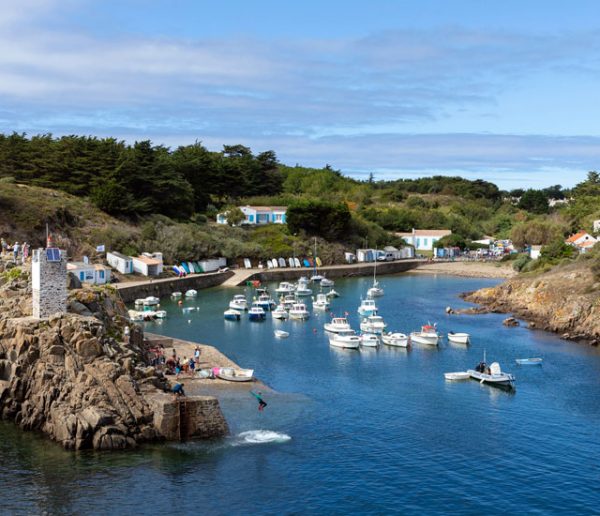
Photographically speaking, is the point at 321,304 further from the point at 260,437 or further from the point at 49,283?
the point at 260,437

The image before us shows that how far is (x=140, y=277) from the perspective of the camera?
8494 centimetres

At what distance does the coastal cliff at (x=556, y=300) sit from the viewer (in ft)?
201

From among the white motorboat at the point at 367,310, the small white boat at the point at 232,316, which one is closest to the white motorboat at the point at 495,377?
the white motorboat at the point at 367,310

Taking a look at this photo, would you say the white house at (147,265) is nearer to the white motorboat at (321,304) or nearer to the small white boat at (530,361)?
the white motorboat at (321,304)

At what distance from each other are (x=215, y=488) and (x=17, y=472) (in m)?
7.73

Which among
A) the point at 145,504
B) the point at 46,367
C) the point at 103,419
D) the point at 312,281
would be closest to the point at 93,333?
the point at 46,367

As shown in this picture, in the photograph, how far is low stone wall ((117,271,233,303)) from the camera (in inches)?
2992

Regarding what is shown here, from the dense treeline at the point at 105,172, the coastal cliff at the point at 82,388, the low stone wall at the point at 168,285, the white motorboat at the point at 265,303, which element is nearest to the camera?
the coastal cliff at the point at 82,388

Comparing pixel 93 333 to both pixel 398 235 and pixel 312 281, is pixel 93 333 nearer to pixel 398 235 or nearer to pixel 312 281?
pixel 312 281

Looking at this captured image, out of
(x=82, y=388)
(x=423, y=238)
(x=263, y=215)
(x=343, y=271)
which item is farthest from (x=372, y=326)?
(x=423, y=238)

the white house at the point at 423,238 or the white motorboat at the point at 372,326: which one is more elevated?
the white house at the point at 423,238

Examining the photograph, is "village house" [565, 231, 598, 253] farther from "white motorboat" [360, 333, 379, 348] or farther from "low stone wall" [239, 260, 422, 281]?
"white motorboat" [360, 333, 379, 348]

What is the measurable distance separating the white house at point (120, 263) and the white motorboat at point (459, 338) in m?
38.8

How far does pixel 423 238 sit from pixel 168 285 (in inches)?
2477
